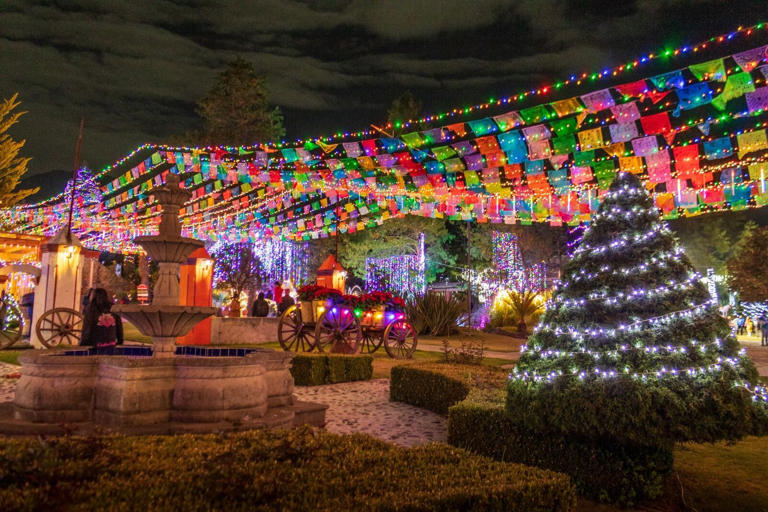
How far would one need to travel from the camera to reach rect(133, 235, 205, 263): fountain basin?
6.02 metres

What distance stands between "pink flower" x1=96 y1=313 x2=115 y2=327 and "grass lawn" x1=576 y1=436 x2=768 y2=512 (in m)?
7.38

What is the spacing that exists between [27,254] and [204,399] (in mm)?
19013

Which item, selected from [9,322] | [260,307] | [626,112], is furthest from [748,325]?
[9,322]

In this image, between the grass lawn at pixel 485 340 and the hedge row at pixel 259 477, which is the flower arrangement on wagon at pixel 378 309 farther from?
the hedge row at pixel 259 477

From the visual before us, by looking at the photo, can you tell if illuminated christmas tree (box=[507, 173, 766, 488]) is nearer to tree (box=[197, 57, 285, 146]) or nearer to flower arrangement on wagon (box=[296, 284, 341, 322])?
flower arrangement on wagon (box=[296, 284, 341, 322])

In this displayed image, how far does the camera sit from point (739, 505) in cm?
412

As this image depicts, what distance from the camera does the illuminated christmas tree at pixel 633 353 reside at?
12.3ft

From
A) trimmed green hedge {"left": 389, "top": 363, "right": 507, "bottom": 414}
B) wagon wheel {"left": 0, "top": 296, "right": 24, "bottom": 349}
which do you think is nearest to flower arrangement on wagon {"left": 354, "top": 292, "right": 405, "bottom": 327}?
trimmed green hedge {"left": 389, "top": 363, "right": 507, "bottom": 414}

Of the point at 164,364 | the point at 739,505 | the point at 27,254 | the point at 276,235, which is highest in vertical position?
the point at 276,235

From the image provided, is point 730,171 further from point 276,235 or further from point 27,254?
point 27,254

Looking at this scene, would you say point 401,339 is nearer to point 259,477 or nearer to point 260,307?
point 260,307

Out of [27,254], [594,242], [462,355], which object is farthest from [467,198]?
[27,254]

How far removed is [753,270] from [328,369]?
2989 cm

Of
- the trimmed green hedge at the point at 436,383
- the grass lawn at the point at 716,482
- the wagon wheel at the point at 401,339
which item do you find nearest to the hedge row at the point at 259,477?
the grass lawn at the point at 716,482
